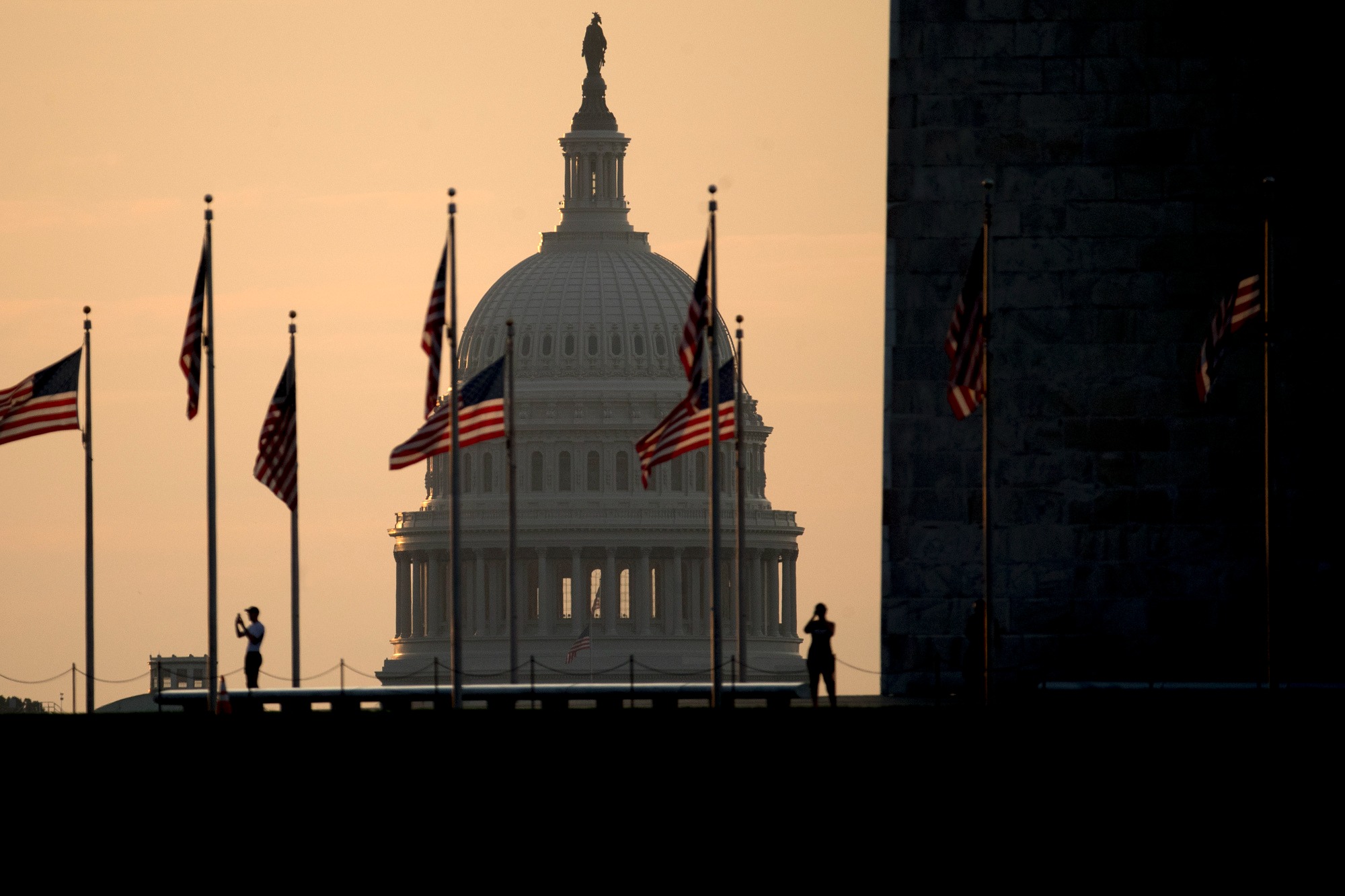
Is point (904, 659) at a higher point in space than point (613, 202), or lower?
lower

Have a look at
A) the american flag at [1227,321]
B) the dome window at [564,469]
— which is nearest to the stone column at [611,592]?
the dome window at [564,469]

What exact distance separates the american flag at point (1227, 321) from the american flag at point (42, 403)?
21845mm

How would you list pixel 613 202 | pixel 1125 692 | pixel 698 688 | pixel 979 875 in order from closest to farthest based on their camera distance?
pixel 979 875
pixel 1125 692
pixel 698 688
pixel 613 202

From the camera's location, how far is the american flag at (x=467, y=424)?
260ft

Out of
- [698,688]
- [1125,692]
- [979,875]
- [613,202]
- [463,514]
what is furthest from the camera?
[613,202]

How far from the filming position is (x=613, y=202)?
197 metres

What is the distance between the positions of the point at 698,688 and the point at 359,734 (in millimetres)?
15671

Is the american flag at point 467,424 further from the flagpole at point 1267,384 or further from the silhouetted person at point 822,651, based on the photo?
the flagpole at point 1267,384

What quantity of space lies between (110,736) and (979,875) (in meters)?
15.7

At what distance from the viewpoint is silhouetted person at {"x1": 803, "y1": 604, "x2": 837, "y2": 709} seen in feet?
233

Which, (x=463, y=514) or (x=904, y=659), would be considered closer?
(x=904, y=659)

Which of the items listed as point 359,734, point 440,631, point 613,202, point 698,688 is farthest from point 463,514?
point 359,734

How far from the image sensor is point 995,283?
7531cm

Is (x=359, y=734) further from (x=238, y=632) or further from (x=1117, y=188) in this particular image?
(x=1117, y=188)
